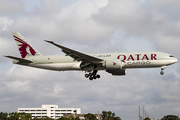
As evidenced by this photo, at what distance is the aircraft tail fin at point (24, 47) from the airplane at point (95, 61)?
591 mm

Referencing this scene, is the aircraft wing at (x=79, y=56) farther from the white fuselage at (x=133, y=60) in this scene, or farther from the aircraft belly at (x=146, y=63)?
the aircraft belly at (x=146, y=63)

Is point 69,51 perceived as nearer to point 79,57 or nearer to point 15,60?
point 79,57

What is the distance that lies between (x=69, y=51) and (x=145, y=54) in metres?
11.8

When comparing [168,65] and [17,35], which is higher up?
[17,35]

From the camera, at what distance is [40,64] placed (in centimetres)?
4850

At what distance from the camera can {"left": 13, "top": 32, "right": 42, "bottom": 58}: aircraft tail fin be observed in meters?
50.9

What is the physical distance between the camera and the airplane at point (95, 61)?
143 feet

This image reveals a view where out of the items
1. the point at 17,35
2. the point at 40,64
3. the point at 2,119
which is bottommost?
the point at 2,119

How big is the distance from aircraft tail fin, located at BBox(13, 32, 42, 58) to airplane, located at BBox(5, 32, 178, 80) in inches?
23.3

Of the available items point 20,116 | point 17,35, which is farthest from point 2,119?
point 17,35

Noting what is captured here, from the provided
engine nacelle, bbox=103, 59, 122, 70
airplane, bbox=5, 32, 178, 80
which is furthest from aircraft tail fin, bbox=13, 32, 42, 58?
engine nacelle, bbox=103, 59, 122, 70

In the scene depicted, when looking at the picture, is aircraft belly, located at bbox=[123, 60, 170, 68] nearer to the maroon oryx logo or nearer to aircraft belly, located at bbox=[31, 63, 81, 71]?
aircraft belly, located at bbox=[31, 63, 81, 71]

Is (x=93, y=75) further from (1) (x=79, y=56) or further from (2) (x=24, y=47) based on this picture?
(2) (x=24, y=47)

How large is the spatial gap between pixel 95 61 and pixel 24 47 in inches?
579
